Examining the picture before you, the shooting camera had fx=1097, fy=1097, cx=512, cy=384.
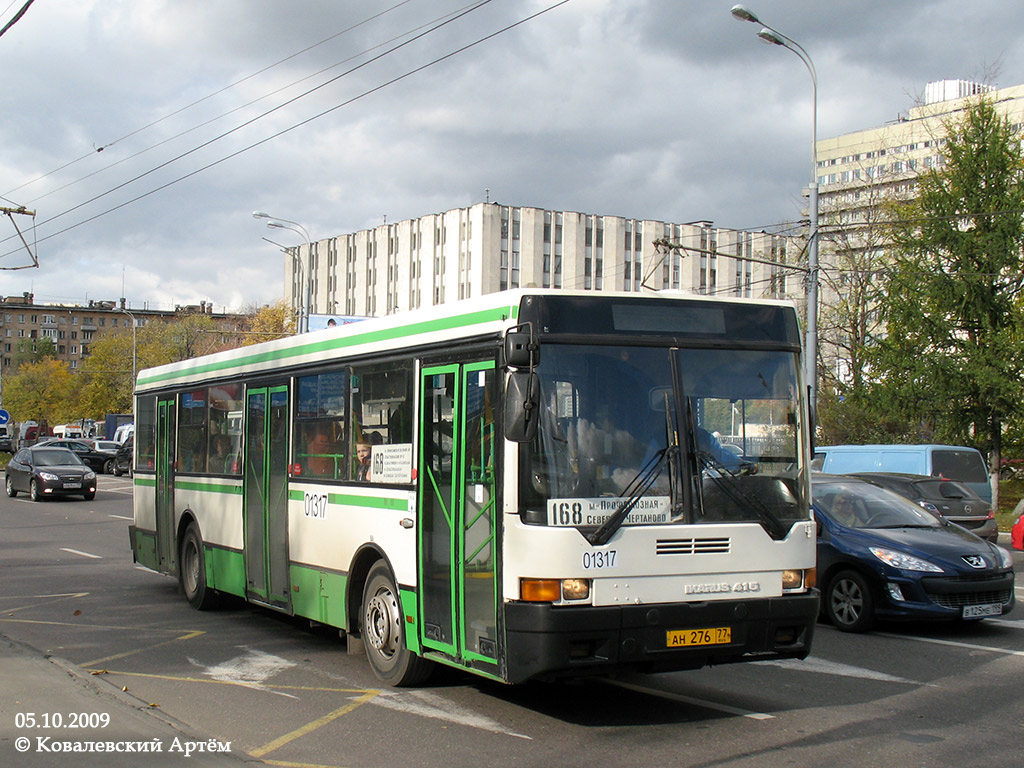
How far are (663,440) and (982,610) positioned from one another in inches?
207

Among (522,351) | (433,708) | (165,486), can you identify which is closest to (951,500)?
(165,486)

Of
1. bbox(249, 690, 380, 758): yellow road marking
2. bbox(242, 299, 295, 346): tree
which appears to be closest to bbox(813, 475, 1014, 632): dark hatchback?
bbox(249, 690, 380, 758): yellow road marking

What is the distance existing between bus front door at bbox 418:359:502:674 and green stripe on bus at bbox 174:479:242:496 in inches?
167

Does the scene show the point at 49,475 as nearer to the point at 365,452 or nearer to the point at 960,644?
the point at 365,452

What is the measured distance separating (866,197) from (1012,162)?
→ 15652mm

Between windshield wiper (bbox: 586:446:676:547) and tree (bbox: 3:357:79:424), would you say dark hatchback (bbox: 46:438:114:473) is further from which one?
windshield wiper (bbox: 586:446:676:547)

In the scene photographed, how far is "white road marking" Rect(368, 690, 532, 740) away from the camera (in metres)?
6.97

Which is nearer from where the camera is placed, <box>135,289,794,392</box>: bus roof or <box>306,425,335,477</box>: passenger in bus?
<box>135,289,794,392</box>: bus roof

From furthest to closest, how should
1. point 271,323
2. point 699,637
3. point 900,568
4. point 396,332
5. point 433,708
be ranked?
point 271,323
point 900,568
point 396,332
point 433,708
point 699,637

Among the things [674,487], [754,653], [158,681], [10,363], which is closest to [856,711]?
[754,653]

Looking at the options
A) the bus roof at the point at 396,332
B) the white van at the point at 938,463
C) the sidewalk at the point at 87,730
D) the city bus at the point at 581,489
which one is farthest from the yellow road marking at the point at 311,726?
the white van at the point at 938,463

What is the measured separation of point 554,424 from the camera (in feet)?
21.7

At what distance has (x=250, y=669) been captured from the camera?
893cm

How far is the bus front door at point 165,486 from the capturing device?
13.2 meters
